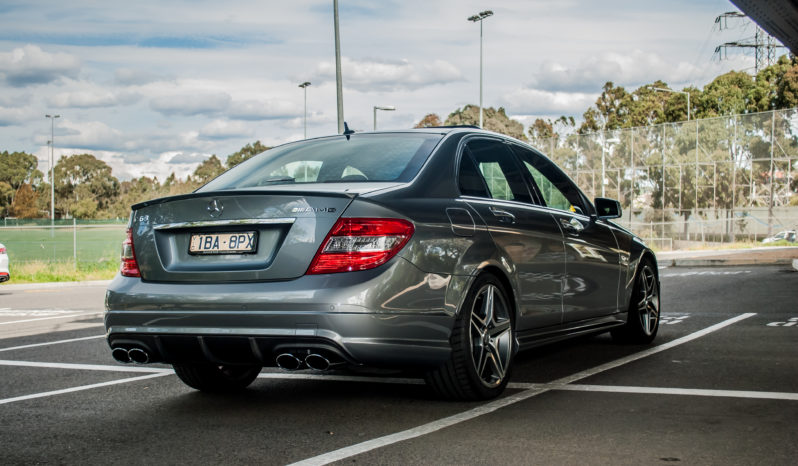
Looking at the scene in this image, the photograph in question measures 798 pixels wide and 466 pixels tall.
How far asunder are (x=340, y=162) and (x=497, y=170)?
3.69 feet

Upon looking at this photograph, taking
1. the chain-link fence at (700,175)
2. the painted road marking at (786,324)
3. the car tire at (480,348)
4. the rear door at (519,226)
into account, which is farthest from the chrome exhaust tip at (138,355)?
the chain-link fence at (700,175)

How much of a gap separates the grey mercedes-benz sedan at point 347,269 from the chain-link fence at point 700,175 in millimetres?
40975

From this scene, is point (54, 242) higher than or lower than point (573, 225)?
lower

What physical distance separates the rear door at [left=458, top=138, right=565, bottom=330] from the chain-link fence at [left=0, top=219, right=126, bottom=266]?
25757 mm

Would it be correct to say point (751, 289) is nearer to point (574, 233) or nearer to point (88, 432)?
point (574, 233)

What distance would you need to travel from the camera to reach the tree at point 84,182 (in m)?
118

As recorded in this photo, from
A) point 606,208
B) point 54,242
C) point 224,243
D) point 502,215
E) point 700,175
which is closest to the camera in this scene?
point 224,243

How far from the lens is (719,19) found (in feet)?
243

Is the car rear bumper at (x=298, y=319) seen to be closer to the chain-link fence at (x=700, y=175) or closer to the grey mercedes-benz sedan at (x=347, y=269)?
the grey mercedes-benz sedan at (x=347, y=269)

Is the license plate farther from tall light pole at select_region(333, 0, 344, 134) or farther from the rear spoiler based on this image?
tall light pole at select_region(333, 0, 344, 134)

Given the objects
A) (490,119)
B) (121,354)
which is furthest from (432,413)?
(490,119)

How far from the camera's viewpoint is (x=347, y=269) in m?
4.67

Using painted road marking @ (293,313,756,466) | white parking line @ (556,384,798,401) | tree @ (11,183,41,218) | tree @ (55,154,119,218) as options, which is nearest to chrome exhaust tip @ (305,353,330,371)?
painted road marking @ (293,313,756,466)

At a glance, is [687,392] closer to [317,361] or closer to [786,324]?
[317,361]
